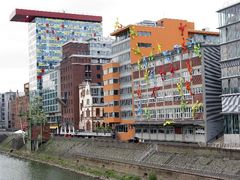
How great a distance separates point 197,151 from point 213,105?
74.2 feet

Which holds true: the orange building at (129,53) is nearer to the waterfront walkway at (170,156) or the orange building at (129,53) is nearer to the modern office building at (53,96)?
the waterfront walkway at (170,156)

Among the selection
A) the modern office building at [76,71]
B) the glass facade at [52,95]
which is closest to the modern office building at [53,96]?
the glass facade at [52,95]

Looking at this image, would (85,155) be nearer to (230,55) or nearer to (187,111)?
(187,111)

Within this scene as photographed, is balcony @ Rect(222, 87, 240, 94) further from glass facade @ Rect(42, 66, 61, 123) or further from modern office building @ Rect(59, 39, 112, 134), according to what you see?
glass facade @ Rect(42, 66, 61, 123)

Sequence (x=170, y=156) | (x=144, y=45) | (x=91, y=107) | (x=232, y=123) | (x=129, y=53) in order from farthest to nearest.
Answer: (x=91, y=107)
(x=144, y=45)
(x=129, y=53)
(x=232, y=123)
(x=170, y=156)

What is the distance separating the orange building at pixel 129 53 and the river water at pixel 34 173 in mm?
22526

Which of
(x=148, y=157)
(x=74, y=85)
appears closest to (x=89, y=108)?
(x=74, y=85)

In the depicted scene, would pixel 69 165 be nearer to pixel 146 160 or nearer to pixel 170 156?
pixel 146 160

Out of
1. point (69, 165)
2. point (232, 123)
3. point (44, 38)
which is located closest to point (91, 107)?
point (69, 165)

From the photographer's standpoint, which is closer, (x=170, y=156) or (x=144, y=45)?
A: (x=170, y=156)

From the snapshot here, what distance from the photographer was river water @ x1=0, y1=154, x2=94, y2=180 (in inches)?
3243

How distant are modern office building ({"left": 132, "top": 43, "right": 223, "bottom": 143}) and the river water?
74.6 ft

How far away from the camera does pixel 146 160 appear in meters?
73.3

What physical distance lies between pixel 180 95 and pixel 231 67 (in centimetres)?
1672
